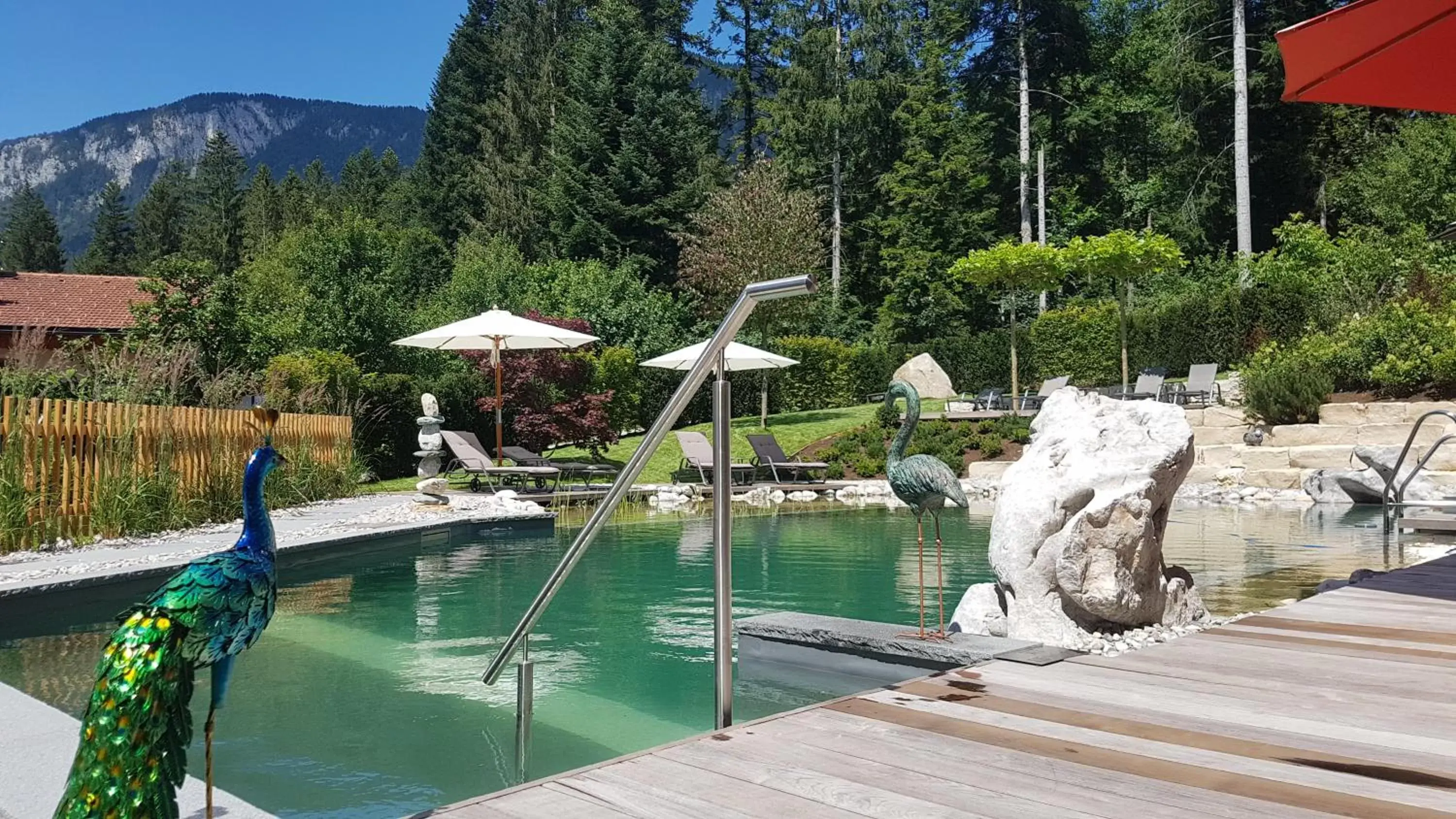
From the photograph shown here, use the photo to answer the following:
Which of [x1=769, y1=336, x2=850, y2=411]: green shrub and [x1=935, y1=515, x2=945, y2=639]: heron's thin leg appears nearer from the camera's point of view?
[x1=935, y1=515, x2=945, y2=639]: heron's thin leg

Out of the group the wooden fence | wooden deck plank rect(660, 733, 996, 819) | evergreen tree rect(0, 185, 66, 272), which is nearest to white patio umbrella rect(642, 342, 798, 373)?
the wooden fence

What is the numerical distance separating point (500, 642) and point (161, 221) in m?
60.5

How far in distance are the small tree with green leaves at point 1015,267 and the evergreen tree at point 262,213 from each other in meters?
33.8

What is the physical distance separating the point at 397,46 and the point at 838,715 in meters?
72.9

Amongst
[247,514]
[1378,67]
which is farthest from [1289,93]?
[247,514]

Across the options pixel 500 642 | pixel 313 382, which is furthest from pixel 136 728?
pixel 313 382

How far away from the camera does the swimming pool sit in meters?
3.75

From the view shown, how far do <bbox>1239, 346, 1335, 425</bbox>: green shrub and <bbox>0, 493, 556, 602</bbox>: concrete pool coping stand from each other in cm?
1126

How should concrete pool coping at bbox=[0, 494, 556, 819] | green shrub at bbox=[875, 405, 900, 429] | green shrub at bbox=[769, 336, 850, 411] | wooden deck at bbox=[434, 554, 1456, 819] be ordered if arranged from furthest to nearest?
green shrub at bbox=[769, 336, 850, 411] → green shrub at bbox=[875, 405, 900, 429] → concrete pool coping at bbox=[0, 494, 556, 819] → wooden deck at bbox=[434, 554, 1456, 819]

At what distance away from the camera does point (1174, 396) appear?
1753 cm

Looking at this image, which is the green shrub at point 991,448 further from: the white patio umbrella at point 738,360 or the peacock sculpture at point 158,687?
the peacock sculpture at point 158,687

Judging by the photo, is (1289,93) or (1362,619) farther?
(1289,93)

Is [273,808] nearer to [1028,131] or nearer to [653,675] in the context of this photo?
[653,675]

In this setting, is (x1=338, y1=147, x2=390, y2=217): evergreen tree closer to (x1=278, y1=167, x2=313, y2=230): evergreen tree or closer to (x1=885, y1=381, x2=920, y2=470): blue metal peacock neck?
(x1=278, y1=167, x2=313, y2=230): evergreen tree
